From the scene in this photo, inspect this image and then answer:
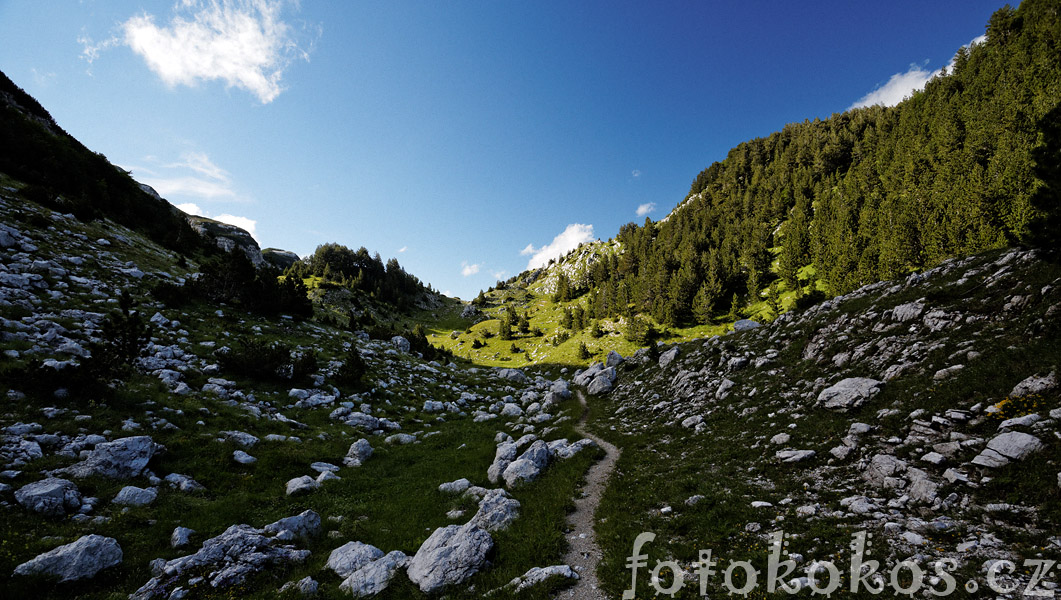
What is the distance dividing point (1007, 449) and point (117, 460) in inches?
1047

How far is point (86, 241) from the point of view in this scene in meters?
25.4

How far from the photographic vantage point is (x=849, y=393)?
47.7 feet

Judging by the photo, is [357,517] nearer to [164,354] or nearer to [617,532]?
[617,532]

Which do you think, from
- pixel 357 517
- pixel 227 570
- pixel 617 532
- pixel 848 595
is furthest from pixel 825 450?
pixel 227 570

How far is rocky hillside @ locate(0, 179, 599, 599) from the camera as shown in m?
8.64

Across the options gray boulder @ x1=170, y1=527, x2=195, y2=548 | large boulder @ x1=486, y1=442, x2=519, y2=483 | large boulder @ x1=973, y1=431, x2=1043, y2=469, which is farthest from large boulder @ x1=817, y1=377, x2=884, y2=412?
gray boulder @ x1=170, y1=527, x2=195, y2=548

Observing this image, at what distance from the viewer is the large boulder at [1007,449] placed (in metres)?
8.02

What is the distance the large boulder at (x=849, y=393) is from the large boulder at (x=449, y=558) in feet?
52.2

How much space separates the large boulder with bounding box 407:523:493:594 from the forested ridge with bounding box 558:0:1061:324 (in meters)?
24.9

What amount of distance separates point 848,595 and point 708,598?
2660 mm

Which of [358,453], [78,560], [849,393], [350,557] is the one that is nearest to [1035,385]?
[849,393]

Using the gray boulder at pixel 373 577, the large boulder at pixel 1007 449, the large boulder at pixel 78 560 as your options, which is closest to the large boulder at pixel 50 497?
the large boulder at pixel 78 560

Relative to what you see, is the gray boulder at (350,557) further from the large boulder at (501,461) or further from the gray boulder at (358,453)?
the gray boulder at (358,453)

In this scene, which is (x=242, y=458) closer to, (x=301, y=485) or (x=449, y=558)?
(x=301, y=485)
